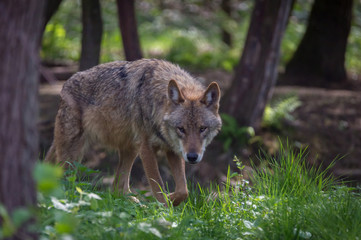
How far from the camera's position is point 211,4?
16.9 metres

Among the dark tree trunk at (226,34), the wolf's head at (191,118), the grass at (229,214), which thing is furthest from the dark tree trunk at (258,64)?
the dark tree trunk at (226,34)

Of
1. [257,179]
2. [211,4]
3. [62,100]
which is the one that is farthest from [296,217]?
[211,4]

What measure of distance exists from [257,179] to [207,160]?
476 cm

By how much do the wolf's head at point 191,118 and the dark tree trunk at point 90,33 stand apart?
3.93 metres

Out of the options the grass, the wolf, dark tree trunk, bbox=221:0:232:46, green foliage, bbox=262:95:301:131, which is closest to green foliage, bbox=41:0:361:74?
dark tree trunk, bbox=221:0:232:46

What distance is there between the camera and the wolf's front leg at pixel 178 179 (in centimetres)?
560

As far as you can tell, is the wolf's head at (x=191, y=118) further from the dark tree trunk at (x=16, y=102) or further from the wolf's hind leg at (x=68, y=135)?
the dark tree trunk at (x=16, y=102)

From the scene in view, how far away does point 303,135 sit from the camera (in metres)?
10.8

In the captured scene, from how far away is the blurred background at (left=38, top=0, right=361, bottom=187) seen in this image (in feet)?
32.0

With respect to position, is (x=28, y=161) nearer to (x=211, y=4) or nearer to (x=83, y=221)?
(x=83, y=221)

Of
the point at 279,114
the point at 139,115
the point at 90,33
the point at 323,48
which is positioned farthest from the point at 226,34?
the point at 139,115

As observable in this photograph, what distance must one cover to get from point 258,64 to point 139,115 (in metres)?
4.63

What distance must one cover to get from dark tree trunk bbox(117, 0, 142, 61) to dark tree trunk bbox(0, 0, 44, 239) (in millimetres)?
7104

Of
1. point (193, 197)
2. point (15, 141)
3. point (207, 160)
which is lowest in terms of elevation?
point (207, 160)
